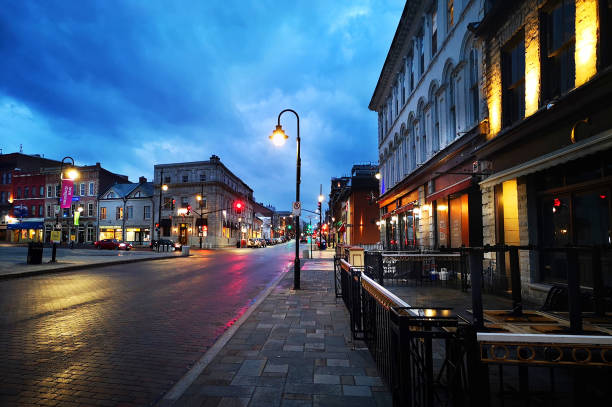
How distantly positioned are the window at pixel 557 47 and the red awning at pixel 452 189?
3911mm

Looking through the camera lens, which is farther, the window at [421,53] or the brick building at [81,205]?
the brick building at [81,205]

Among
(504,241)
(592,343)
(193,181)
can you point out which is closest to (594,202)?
(504,241)

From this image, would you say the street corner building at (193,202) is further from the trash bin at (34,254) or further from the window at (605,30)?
the window at (605,30)

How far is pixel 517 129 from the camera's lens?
8516mm

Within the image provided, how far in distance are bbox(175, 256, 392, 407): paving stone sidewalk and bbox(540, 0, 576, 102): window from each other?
752 centimetres

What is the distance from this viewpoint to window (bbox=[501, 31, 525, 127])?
959 cm

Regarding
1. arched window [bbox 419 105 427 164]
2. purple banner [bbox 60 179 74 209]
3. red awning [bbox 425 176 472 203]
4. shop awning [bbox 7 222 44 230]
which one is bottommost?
shop awning [bbox 7 222 44 230]

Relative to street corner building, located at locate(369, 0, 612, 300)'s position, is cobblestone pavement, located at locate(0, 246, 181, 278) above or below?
below

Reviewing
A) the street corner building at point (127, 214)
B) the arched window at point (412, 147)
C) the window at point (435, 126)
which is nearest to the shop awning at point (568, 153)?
the window at point (435, 126)

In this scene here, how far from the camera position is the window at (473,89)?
40.9ft

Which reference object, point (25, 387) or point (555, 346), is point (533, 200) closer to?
Answer: point (555, 346)

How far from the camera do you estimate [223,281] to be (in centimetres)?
1343

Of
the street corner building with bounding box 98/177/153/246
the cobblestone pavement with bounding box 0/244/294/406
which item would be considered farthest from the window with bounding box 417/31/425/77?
the street corner building with bounding box 98/177/153/246

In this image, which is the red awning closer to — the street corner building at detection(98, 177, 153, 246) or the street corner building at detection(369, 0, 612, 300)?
the street corner building at detection(369, 0, 612, 300)
